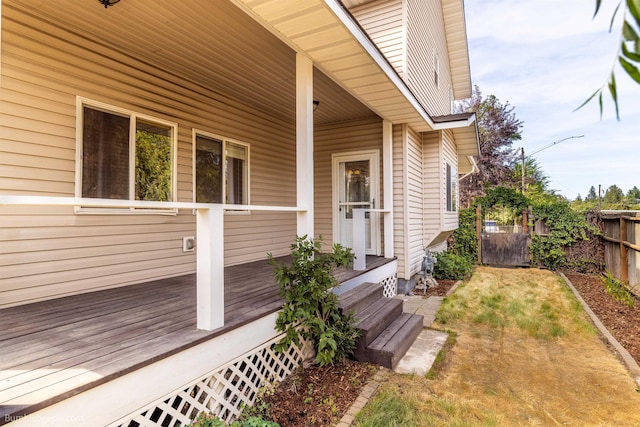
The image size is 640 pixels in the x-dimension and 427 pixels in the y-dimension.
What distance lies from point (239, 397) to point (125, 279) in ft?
7.56

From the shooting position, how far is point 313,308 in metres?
3.09

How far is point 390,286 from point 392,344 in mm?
2696

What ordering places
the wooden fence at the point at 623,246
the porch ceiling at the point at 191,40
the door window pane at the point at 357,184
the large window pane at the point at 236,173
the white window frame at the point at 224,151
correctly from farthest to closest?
the door window pane at the point at 357,184 < the wooden fence at the point at 623,246 < the large window pane at the point at 236,173 < the white window frame at the point at 224,151 < the porch ceiling at the point at 191,40

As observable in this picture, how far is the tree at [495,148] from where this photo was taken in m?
20.5

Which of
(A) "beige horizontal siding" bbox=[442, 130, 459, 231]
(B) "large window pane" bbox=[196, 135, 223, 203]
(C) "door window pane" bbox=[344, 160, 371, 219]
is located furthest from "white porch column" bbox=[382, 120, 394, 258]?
(B) "large window pane" bbox=[196, 135, 223, 203]

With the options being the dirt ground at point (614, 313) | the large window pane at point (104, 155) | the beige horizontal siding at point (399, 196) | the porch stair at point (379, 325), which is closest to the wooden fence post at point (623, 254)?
the dirt ground at point (614, 313)

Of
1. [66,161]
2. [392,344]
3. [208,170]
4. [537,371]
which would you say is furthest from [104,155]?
[537,371]

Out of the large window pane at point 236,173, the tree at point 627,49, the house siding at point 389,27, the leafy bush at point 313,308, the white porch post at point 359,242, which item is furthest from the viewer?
the house siding at point 389,27

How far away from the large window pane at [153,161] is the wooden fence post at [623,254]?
8.09 meters

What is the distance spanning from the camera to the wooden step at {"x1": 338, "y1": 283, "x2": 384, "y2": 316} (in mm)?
3699

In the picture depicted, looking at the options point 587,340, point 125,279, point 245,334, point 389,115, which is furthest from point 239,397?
point 389,115

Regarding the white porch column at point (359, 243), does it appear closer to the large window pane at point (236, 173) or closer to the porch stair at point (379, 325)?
the porch stair at point (379, 325)

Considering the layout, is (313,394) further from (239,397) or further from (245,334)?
(245,334)

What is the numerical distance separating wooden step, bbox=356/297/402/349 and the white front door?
2.21 meters
